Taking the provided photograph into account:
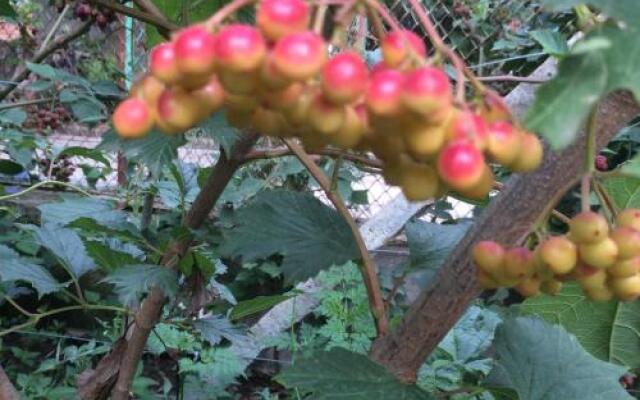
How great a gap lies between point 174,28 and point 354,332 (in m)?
1.16

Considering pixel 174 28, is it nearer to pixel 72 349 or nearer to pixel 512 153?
pixel 512 153

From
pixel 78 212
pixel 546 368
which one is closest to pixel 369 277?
pixel 546 368

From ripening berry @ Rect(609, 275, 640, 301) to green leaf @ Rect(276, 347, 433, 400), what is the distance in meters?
0.21

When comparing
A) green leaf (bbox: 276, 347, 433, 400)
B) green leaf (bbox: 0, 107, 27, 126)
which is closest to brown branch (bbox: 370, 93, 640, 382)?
green leaf (bbox: 276, 347, 433, 400)

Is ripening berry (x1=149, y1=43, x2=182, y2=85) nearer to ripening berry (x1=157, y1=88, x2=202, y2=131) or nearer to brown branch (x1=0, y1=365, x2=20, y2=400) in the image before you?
ripening berry (x1=157, y1=88, x2=202, y2=131)

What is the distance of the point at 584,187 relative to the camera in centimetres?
49

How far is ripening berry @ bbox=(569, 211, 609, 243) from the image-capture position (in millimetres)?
445

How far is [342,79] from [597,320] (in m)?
0.74

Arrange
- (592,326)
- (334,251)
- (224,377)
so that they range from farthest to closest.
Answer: (224,377), (592,326), (334,251)

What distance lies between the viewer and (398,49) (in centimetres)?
36

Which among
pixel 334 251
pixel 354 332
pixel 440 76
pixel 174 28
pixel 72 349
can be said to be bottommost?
pixel 354 332

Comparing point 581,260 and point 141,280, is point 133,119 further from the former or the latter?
point 141,280

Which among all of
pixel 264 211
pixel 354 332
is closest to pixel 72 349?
pixel 354 332

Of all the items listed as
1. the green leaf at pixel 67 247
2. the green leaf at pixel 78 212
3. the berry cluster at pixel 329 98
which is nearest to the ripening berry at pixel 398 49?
the berry cluster at pixel 329 98
